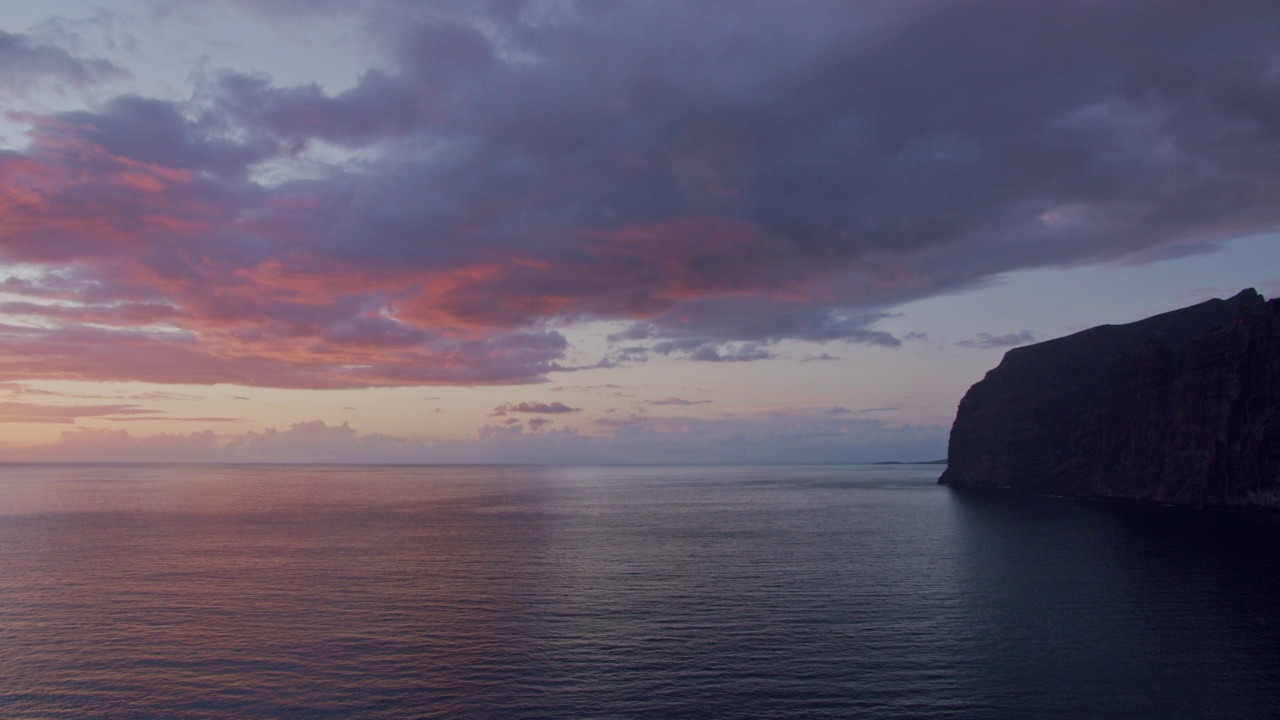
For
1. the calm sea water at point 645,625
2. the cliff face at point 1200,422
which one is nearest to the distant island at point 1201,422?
the cliff face at point 1200,422

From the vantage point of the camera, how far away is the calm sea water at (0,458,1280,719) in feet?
152

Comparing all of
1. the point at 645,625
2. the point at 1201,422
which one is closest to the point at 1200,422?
the point at 1201,422

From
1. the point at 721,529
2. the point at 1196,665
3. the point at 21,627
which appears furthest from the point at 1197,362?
the point at 21,627

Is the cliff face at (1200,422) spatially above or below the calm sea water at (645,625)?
above

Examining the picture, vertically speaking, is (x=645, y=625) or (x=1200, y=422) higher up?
(x=1200, y=422)

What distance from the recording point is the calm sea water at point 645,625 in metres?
46.3

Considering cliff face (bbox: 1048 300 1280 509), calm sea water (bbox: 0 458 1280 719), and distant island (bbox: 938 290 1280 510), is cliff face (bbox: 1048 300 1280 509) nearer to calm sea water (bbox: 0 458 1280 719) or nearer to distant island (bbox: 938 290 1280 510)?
distant island (bbox: 938 290 1280 510)

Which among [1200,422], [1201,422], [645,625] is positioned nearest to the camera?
[645,625]

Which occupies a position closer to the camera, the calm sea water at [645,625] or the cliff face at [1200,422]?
the calm sea water at [645,625]

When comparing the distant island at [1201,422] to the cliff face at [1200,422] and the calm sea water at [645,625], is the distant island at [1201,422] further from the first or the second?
the calm sea water at [645,625]

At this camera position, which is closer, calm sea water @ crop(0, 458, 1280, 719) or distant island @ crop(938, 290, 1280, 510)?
calm sea water @ crop(0, 458, 1280, 719)

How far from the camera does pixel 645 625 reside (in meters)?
62.6

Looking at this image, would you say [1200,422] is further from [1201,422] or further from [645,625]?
[645,625]

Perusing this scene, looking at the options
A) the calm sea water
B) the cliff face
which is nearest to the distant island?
the cliff face
